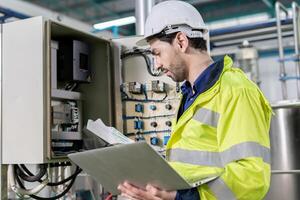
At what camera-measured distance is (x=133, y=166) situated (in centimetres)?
96

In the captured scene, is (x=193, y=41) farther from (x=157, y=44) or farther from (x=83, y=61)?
(x=83, y=61)

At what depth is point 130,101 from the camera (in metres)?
2.01

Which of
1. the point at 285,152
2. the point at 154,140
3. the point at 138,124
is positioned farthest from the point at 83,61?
the point at 285,152

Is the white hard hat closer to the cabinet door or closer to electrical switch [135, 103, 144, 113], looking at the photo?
the cabinet door

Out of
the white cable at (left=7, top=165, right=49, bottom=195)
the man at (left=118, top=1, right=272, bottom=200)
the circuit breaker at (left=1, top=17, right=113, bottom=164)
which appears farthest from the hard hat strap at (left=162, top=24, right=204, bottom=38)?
the white cable at (left=7, top=165, right=49, bottom=195)

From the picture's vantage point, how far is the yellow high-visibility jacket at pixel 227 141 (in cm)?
96

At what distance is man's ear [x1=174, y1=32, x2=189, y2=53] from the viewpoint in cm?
116

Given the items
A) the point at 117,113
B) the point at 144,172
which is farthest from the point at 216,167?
the point at 117,113

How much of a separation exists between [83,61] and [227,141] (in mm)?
1111

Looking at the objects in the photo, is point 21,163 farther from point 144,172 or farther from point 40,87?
point 144,172

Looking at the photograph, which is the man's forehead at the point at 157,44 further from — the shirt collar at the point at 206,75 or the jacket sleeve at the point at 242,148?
the jacket sleeve at the point at 242,148

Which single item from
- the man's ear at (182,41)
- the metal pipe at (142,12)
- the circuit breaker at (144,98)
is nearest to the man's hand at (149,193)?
the man's ear at (182,41)

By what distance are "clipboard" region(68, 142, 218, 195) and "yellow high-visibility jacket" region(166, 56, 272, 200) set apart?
0.15 ft

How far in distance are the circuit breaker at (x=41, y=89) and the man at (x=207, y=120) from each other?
522 mm
